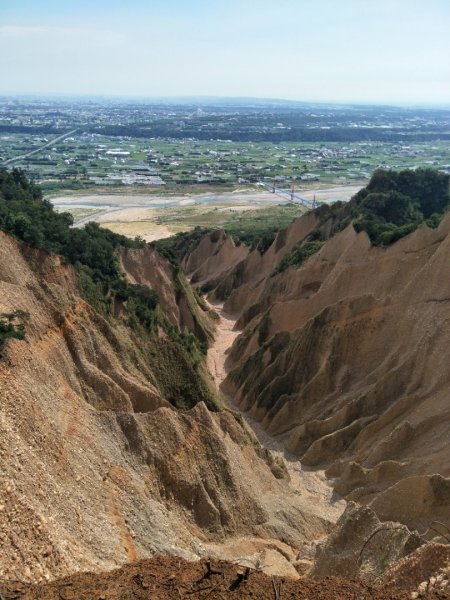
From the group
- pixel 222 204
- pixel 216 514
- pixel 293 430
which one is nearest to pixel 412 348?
pixel 293 430

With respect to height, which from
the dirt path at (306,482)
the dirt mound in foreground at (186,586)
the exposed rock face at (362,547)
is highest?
the dirt mound in foreground at (186,586)

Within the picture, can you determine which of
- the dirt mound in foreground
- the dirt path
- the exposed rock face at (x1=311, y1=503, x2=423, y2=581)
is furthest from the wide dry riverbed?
the dirt mound in foreground

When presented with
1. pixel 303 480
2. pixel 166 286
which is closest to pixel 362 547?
pixel 303 480

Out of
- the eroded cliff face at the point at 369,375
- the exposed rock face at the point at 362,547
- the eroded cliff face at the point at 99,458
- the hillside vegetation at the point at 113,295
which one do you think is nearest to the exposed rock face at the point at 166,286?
the eroded cliff face at the point at 369,375

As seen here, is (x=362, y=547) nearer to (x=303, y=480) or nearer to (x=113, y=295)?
(x=303, y=480)

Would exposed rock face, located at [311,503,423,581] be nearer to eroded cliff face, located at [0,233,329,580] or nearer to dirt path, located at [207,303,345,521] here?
eroded cliff face, located at [0,233,329,580]

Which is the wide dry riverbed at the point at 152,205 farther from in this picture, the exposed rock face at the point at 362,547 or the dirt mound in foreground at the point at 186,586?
the dirt mound in foreground at the point at 186,586
